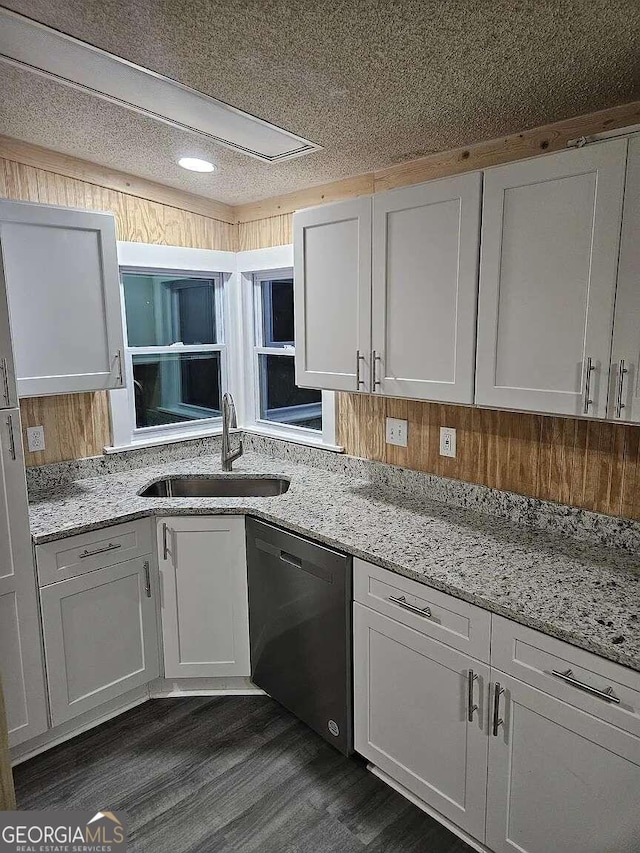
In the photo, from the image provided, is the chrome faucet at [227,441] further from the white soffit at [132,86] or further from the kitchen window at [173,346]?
the white soffit at [132,86]

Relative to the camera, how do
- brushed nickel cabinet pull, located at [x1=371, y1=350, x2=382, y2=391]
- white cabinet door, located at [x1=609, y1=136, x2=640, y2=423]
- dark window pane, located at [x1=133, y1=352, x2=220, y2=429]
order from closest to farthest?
white cabinet door, located at [x1=609, y1=136, x2=640, y2=423] → brushed nickel cabinet pull, located at [x1=371, y1=350, x2=382, y2=391] → dark window pane, located at [x1=133, y1=352, x2=220, y2=429]

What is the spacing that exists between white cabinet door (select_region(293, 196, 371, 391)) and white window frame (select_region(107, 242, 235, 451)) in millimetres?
868

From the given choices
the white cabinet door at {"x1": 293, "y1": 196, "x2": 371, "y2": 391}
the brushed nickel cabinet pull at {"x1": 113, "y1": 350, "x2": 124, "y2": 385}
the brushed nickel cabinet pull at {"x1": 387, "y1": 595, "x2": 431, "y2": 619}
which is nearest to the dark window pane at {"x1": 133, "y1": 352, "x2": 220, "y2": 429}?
the brushed nickel cabinet pull at {"x1": 113, "y1": 350, "x2": 124, "y2": 385}

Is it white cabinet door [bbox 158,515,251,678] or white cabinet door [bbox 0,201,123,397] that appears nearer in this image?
white cabinet door [bbox 0,201,123,397]

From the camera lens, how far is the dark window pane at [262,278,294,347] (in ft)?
10.6

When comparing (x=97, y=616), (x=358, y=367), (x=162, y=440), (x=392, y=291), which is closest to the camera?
(x=392, y=291)

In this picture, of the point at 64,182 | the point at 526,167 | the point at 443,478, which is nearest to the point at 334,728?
the point at 443,478

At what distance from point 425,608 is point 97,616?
53.6 inches

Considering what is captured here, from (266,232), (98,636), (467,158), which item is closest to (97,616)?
(98,636)

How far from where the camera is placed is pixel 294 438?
3191mm

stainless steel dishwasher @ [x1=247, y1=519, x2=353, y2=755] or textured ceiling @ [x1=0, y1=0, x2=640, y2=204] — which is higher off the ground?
textured ceiling @ [x1=0, y1=0, x2=640, y2=204]

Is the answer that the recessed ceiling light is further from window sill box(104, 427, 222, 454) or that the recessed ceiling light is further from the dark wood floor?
the dark wood floor

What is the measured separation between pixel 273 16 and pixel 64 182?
5.30 ft

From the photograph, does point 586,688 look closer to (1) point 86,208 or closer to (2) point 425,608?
(2) point 425,608
